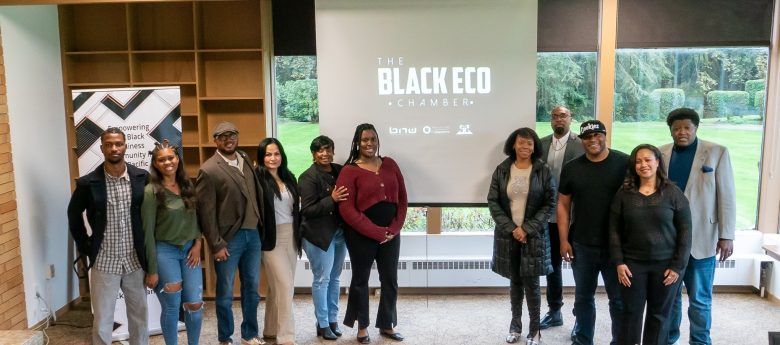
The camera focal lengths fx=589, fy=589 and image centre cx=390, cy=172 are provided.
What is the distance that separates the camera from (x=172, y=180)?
3324 mm

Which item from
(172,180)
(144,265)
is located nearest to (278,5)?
(172,180)

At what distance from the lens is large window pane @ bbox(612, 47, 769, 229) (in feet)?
15.5

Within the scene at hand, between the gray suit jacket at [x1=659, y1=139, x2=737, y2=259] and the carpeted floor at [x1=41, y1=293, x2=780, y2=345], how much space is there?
0.85 meters

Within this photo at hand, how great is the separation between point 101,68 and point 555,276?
3.92 meters

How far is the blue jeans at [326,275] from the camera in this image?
3.88 metres

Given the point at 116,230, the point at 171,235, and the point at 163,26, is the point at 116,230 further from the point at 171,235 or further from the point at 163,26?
the point at 163,26

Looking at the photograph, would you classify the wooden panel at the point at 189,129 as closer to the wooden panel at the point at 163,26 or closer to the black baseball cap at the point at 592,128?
the wooden panel at the point at 163,26

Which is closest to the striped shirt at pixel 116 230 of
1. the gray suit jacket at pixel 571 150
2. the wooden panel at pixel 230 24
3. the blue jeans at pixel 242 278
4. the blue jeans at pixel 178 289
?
the blue jeans at pixel 178 289

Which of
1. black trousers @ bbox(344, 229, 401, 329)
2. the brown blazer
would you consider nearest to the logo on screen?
black trousers @ bbox(344, 229, 401, 329)

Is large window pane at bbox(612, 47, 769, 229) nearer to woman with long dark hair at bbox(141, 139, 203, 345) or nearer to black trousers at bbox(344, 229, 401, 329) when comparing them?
black trousers at bbox(344, 229, 401, 329)

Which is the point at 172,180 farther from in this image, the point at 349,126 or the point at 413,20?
the point at 413,20

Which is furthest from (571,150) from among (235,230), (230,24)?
(230,24)

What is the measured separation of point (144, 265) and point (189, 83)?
189 centimetres

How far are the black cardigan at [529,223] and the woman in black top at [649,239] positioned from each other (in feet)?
1.52
